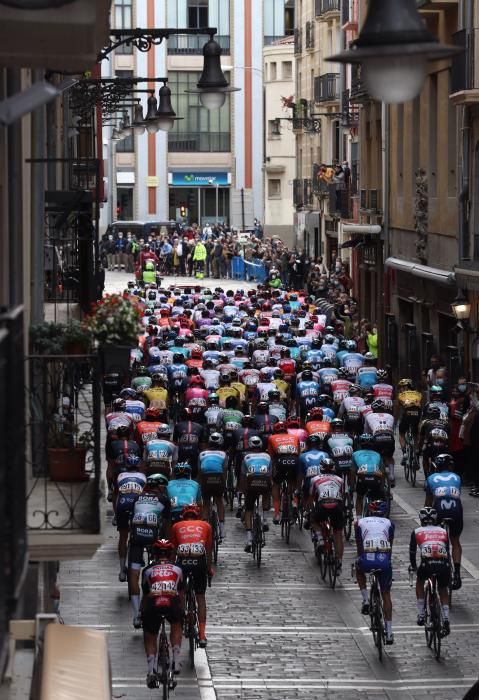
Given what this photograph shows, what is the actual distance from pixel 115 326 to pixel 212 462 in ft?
35.2

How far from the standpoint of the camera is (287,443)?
23.5m

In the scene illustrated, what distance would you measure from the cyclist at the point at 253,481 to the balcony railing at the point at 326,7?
137 feet

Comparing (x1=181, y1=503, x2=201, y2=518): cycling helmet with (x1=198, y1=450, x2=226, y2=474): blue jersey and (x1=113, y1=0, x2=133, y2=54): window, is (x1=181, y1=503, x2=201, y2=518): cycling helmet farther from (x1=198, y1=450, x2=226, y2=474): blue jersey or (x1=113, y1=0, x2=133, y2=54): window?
(x1=113, y1=0, x2=133, y2=54): window

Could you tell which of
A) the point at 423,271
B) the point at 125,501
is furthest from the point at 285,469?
the point at 423,271

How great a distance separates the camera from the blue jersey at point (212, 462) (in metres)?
22.4

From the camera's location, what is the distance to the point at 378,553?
18.0 m

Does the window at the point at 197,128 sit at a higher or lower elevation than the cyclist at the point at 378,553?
higher

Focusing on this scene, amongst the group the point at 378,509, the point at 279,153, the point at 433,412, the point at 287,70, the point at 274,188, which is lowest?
the point at 378,509

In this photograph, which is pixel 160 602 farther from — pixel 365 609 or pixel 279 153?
pixel 279 153

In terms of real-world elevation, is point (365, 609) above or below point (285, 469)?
below

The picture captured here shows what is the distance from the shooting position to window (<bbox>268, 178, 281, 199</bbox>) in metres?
86.3

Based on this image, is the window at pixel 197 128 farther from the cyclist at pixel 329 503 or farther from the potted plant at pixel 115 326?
the potted plant at pixel 115 326

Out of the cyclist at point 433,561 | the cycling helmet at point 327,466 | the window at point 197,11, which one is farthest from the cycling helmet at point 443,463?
the window at point 197,11

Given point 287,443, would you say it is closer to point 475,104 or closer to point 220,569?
point 220,569
